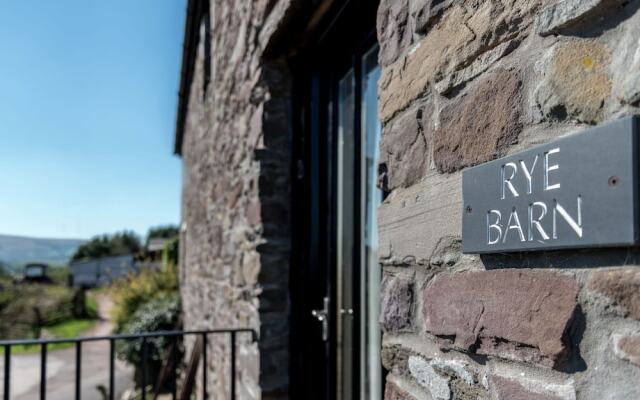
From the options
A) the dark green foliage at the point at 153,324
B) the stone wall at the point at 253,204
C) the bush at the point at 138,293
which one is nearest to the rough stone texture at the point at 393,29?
the stone wall at the point at 253,204

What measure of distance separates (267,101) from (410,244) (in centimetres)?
150

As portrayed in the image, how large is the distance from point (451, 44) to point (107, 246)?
42.5m

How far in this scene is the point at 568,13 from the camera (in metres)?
0.76

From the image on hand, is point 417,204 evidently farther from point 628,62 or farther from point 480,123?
point 628,62

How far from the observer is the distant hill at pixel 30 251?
3029cm

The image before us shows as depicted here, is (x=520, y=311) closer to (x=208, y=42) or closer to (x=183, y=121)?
(x=208, y=42)

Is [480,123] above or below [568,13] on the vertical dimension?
below

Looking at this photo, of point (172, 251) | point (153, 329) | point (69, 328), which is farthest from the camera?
point (69, 328)

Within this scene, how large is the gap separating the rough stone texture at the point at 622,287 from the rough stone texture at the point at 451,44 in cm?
43

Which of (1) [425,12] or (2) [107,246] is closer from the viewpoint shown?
(1) [425,12]

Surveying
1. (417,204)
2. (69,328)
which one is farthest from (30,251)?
(417,204)

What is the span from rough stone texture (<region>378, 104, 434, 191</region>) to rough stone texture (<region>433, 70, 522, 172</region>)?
6cm

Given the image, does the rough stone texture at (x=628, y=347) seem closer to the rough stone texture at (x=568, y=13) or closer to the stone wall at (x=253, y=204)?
the rough stone texture at (x=568, y=13)

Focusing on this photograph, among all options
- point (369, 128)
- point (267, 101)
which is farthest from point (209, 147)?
point (369, 128)
